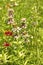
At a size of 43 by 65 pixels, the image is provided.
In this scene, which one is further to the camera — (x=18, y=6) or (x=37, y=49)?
(x=18, y=6)

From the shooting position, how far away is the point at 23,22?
15.1 ft

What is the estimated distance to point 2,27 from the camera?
17.2 ft

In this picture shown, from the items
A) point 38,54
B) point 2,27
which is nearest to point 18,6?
point 2,27

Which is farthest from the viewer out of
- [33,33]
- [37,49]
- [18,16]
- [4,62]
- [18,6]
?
[18,6]

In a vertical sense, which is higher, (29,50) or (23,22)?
(23,22)

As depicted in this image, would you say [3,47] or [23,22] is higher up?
[23,22]

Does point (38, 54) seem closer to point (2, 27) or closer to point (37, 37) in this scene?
point (37, 37)

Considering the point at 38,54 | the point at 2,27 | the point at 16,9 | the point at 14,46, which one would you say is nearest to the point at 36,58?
the point at 38,54

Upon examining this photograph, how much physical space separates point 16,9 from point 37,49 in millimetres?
1696

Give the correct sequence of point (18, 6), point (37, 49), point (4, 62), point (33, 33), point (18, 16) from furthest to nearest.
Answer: point (18, 6)
point (18, 16)
point (33, 33)
point (37, 49)
point (4, 62)

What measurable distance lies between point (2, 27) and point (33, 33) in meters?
0.71

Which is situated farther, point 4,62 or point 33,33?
point 33,33

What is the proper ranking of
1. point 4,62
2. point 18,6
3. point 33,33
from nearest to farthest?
point 4,62 → point 33,33 → point 18,6

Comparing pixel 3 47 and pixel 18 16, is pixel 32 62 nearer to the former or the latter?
pixel 3 47
